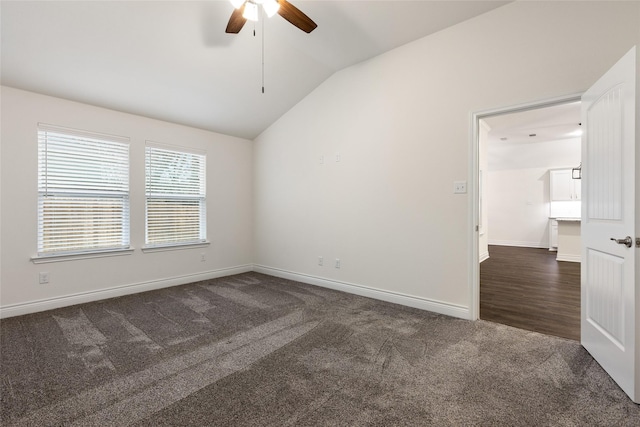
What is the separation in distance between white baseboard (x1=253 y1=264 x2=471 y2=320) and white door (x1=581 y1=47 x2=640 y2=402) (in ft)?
3.35

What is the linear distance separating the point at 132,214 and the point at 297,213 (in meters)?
2.27

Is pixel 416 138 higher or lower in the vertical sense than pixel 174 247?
higher

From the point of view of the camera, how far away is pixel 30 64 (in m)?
2.89

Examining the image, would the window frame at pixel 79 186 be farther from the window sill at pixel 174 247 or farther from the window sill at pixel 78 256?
the window sill at pixel 174 247

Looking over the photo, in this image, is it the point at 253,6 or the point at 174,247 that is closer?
the point at 253,6

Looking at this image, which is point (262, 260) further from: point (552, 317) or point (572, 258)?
point (572, 258)

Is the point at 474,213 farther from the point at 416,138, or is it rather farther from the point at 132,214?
the point at 132,214

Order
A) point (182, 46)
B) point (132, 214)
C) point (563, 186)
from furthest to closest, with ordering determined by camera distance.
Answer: point (563, 186), point (132, 214), point (182, 46)

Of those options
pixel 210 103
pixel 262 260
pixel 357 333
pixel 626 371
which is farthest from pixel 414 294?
pixel 210 103

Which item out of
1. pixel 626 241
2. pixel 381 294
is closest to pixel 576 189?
pixel 381 294

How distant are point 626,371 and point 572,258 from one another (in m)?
5.63

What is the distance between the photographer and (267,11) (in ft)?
7.18

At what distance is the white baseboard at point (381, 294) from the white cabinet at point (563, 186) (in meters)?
7.14

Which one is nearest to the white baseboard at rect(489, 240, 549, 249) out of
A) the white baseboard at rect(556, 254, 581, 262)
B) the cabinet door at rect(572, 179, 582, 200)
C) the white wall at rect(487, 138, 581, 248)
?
the white wall at rect(487, 138, 581, 248)
